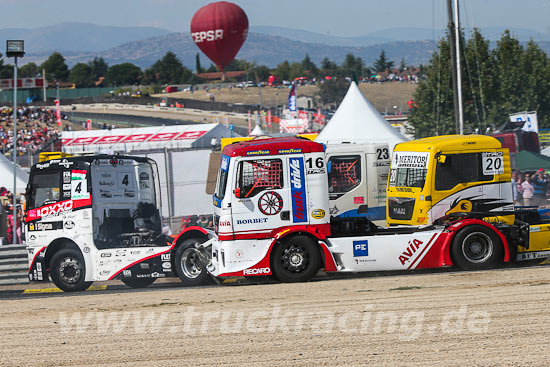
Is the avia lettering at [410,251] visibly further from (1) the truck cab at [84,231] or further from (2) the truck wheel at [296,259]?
(1) the truck cab at [84,231]

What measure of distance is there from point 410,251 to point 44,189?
24.6ft

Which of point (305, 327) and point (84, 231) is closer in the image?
point (305, 327)

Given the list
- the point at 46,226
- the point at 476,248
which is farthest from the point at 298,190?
the point at 46,226

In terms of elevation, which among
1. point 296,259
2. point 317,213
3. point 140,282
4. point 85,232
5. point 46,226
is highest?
point 317,213

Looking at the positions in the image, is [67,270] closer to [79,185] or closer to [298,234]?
[79,185]

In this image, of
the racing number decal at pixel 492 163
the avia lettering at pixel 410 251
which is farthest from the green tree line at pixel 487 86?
the avia lettering at pixel 410 251

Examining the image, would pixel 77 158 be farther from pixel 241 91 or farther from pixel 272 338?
pixel 241 91

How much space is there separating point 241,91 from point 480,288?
438ft

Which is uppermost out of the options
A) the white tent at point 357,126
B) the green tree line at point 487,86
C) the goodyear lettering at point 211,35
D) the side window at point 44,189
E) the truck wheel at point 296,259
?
the goodyear lettering at point 211,35

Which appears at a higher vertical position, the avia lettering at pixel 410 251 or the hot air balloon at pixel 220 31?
the hot air balloon at pixel 220 31

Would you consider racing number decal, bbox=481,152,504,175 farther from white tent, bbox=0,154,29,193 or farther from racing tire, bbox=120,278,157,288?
white tent, bbox=0,154,29,193

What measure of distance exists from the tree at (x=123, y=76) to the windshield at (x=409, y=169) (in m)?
175

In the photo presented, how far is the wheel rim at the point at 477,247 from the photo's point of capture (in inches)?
531

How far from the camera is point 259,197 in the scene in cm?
1320
